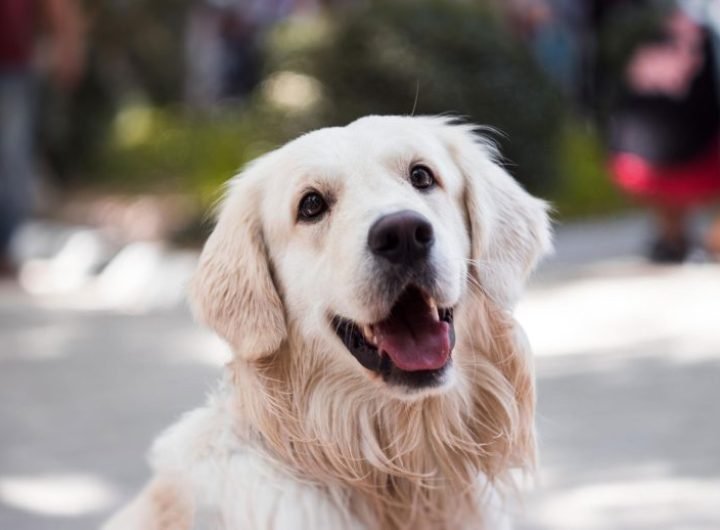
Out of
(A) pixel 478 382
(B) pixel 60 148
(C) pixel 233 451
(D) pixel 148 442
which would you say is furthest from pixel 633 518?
(B) pixel 60 148

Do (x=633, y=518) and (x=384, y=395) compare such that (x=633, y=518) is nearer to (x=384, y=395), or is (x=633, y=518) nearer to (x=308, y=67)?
(x=384, y=395)

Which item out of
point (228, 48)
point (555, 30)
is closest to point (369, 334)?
point (555, 30)

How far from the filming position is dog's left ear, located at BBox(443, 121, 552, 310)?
383 centimetres

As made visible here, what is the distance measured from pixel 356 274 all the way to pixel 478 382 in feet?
1.88

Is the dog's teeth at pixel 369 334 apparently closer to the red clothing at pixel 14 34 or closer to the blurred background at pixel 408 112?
the blurred background at pixel 408 112

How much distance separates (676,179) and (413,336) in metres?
6.79

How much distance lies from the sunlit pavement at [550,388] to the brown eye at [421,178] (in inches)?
48.2

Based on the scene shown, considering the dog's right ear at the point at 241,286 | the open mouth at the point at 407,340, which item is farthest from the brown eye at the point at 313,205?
the open mouth at the point at 407,340

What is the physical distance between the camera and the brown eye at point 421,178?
380 cm

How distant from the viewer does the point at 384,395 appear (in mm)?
3764

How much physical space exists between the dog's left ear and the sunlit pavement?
3.05 feet

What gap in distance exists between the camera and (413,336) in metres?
3.59

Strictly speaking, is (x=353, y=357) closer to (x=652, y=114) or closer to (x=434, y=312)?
(x=434, y=312)

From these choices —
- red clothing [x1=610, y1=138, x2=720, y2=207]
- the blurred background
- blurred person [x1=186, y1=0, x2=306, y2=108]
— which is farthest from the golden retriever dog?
blurred person [x1=186, y1=0, x2=306, y2=108]
